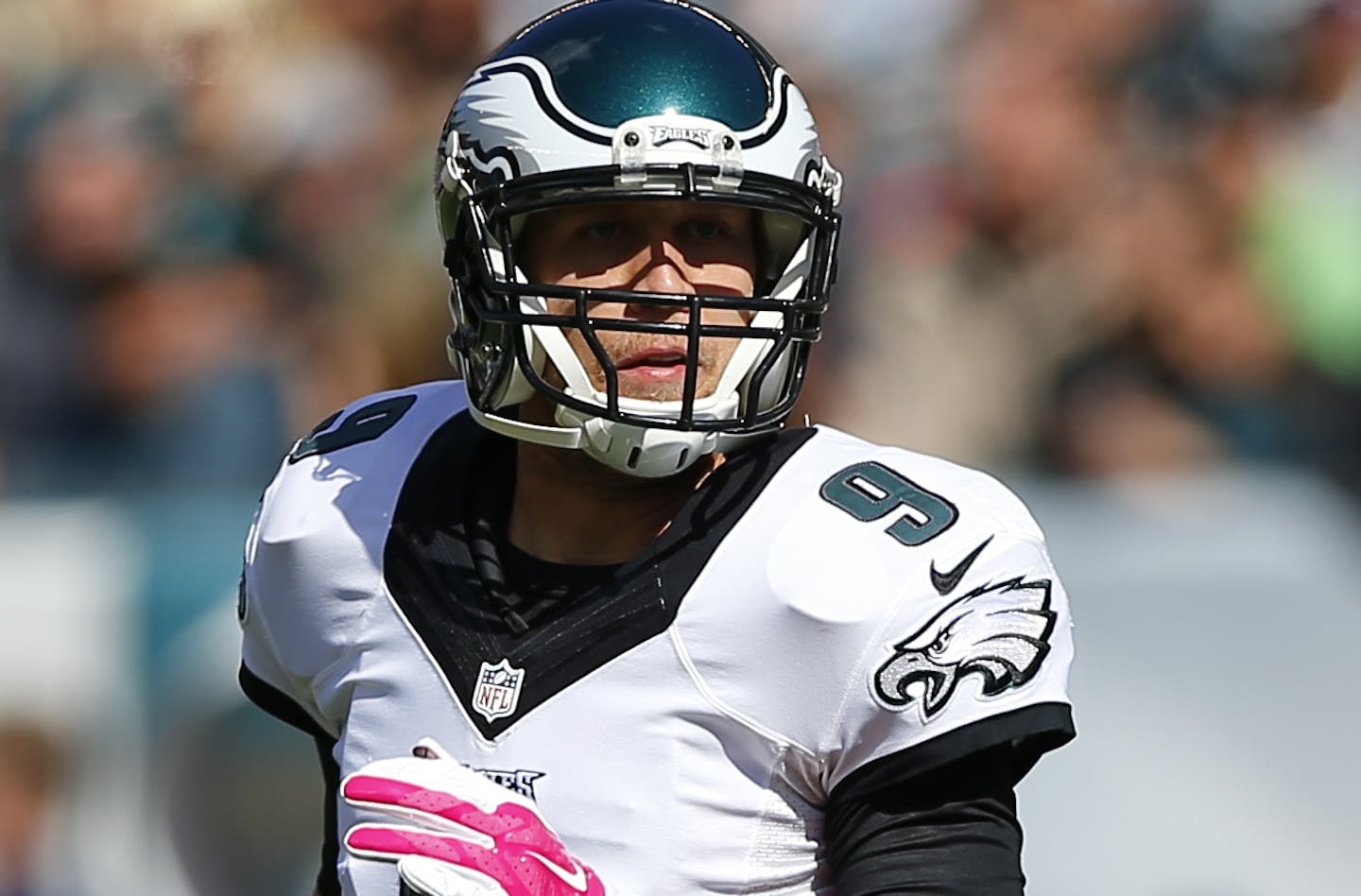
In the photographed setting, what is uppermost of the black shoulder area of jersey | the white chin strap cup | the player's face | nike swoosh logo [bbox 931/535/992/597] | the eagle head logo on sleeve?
the player's face

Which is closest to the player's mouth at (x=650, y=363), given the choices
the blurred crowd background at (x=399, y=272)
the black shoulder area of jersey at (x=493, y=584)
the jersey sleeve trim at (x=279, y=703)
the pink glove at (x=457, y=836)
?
the black shoulder area of jersey at (x=493, y=584)

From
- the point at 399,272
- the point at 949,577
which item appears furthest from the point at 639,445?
the point at 399,272

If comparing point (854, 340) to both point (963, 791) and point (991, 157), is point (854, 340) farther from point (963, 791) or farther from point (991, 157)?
point (963, 791)

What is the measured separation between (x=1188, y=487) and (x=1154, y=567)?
1.39 ft

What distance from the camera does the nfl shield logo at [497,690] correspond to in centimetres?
184

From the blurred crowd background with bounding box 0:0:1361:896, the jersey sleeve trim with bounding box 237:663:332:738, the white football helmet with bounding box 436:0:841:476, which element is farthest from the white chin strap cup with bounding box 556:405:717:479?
the blurred crowd background with bounding box 0:0:1361:896

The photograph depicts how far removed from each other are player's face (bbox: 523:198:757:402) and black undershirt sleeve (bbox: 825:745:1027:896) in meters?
0.43

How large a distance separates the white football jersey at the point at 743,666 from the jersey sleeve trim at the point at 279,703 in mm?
214

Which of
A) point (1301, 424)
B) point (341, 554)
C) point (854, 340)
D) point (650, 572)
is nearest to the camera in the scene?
point (650, 572)

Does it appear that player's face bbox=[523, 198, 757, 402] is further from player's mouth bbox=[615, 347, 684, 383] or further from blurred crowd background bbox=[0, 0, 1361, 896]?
blurred crowd background bbox=[0, 0, 1361, 896]

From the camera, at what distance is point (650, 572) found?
1870mm

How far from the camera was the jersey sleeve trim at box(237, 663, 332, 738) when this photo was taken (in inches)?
85.8

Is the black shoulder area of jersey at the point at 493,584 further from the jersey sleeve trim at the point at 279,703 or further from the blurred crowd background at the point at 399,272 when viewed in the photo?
the blurred crowd background at the point at 399,272

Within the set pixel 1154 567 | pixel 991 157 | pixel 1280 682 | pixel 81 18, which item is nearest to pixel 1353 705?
pixel 1280 682
